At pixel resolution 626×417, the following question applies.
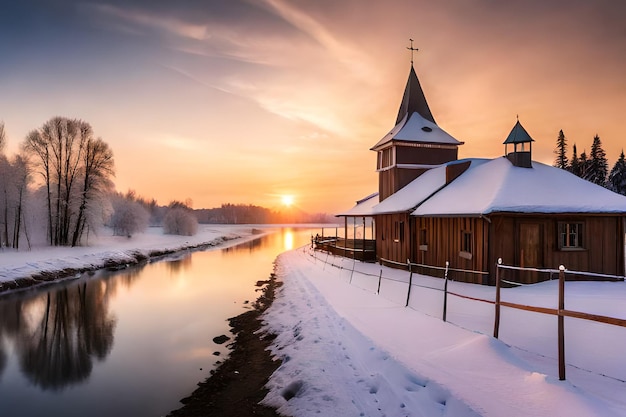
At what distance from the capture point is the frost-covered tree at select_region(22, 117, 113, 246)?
40906 millimetres

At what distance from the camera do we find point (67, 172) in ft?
138

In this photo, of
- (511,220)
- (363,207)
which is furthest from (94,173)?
(511,220)

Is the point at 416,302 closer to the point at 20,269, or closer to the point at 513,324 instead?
the point at 513,324

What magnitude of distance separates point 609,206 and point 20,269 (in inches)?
1355

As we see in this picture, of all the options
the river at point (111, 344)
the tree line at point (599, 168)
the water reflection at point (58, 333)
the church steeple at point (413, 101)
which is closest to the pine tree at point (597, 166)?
the tree line at point (599, 168)

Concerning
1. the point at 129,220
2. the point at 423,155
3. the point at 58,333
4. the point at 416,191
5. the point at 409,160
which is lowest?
the point at 58,333

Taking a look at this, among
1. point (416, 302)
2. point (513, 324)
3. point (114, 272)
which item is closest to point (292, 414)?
point (513, 324)

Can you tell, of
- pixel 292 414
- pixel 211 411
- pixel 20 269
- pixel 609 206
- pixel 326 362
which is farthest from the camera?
pixel 20 269

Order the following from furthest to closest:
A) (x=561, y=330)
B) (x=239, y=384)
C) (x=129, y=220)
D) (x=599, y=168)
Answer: (x=129, y=220), (x=599, y=168), (x=239, y=384), (x=561, y=330)

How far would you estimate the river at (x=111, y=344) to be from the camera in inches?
353

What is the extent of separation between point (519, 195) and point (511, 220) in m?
1.29

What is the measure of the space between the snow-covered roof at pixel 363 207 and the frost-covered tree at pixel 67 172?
31.2 meters

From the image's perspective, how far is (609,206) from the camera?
16.5 m

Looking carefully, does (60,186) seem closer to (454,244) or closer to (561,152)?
(454,244)
